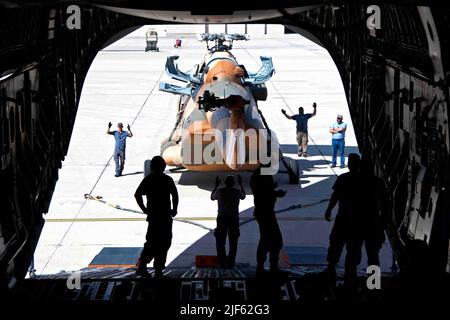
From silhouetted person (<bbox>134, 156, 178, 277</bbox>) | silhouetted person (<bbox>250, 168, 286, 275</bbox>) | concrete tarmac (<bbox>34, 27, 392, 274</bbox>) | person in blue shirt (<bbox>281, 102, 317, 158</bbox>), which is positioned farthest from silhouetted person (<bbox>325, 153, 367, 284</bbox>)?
person in blue shirt (<bbox>281, 102, 317, 158</bbox>)

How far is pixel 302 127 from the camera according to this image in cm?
1884

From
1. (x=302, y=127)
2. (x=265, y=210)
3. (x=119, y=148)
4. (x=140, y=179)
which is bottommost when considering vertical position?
(x=140, y=179)

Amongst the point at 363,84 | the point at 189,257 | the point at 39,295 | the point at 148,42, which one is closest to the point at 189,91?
the point at 189,257

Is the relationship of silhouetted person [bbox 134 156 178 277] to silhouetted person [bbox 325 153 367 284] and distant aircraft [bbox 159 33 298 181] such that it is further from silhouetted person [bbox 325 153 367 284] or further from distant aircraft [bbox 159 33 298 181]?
distant aircraft [bbox 159 33 298 181]

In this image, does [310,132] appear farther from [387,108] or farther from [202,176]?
[387,108]

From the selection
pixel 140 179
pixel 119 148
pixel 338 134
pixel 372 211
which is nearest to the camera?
pixel 372 211

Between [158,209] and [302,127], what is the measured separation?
36.7ft

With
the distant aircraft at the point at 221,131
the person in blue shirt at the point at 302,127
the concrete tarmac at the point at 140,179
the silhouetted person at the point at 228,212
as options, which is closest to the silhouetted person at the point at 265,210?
the silhouetted person at the point at 228,212

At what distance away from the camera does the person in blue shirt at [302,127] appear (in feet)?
61.4

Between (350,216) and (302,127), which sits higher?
(350,216)

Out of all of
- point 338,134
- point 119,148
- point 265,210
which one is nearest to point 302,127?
point 338,134

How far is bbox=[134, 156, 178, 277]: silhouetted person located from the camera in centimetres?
797

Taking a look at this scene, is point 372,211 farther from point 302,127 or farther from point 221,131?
point 302,127
